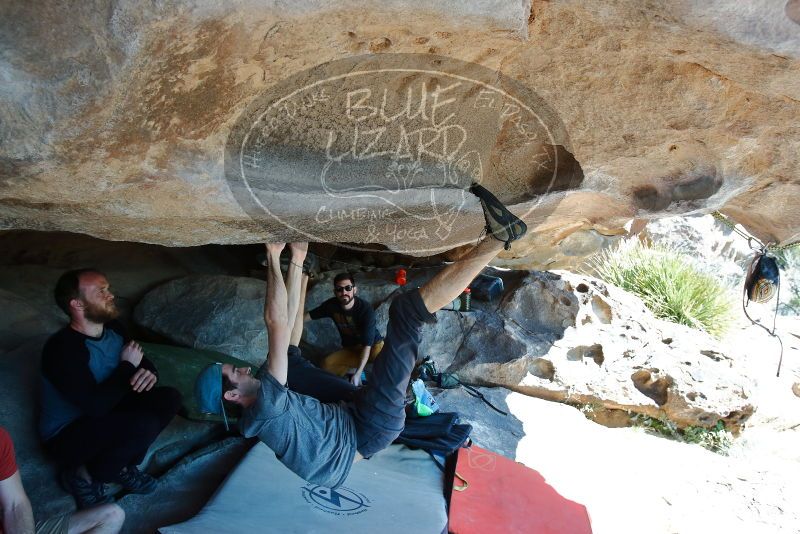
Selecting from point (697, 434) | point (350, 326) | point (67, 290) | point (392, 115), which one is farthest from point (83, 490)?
point (697, 434)

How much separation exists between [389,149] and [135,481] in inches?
75.2

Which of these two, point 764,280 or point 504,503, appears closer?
point 504,503

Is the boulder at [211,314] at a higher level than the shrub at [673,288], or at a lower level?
higher

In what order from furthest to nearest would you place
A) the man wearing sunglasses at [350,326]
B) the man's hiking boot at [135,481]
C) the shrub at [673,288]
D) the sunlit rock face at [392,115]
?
the shrub at [673,288] < the man wearing sunglasses at [350,326] < the man's hiking boot at [135,481] < the sunlit rock face at [392,115]

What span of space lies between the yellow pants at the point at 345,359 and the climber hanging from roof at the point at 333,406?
5.35ft

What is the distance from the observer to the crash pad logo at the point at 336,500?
274 cm

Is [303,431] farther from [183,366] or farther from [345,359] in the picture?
[345,359]

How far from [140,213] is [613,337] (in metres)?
3.95

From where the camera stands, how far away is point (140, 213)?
7.66 feet

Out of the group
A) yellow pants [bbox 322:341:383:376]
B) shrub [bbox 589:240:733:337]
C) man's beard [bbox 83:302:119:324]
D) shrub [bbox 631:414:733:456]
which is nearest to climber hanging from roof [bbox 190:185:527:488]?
man's beard [bbox 83:302:119:324]

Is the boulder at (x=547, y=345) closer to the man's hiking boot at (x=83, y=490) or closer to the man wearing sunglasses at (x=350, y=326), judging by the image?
the man wearing sunglasses at (x=350, y=326)

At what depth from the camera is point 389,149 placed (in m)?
2.59

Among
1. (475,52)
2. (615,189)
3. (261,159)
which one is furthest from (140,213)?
(615,189)

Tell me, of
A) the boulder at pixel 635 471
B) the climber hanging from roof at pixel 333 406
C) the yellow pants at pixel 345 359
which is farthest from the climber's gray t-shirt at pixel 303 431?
the yellow pants at pixel 345 359
